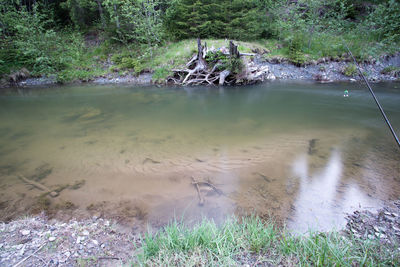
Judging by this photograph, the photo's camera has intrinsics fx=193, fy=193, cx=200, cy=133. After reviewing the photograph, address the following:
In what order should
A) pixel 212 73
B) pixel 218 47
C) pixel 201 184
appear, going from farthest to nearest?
pixel 218 47
pixel 212 73
pixel 201 184

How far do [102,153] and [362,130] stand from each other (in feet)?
27.5

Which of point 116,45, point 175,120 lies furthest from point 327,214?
point 116,45

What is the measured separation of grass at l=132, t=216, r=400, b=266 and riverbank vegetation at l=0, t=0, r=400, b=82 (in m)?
15.3

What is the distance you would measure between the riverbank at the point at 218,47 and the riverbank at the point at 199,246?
13.6 metres

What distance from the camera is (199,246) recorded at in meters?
2.21

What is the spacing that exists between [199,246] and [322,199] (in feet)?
8.66

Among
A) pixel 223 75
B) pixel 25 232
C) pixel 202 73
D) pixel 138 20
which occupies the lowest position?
pixel 25 232

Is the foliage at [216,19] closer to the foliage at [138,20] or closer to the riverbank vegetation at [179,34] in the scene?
the riverbank vegetation at [179,34]

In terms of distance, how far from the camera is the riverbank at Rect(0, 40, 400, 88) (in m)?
15.3

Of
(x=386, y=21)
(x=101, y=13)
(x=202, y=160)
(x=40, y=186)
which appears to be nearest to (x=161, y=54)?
(x=101, y=13)

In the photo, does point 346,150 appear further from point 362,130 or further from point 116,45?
point 116,45

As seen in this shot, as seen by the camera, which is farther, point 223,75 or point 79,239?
point 223,75

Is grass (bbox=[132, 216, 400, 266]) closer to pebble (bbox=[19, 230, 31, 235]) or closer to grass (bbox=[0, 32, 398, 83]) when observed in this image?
pebble (bbox=[19, 230, 31, 235])

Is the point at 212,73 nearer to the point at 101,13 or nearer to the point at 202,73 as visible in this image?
the point at 202,73
